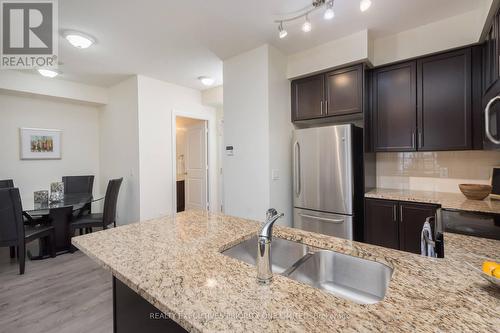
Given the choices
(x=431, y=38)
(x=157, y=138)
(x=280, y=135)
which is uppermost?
(x=431, y=38)

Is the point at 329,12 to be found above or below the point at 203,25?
below

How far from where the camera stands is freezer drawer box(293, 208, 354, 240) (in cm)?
246

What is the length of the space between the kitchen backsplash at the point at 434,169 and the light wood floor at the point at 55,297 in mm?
3210

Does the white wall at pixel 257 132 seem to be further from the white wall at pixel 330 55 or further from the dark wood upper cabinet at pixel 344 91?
the dark wood upper cabinet at pixel 344 91

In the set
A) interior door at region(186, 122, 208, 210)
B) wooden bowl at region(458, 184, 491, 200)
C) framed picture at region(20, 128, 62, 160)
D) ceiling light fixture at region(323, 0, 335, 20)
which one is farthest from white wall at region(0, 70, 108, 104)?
wooden bowl at region(458, 184, 491, 200)

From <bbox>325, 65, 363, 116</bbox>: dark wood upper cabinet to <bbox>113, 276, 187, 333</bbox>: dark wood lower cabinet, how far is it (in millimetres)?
2529

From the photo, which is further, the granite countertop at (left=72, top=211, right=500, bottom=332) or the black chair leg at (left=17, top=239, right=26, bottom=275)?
the black chair leg at (left=17, top=239, right=26, bottom=275)

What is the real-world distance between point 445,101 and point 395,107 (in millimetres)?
422

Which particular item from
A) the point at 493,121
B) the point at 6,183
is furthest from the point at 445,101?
the point at 6,183

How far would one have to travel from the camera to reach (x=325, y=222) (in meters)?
2.60

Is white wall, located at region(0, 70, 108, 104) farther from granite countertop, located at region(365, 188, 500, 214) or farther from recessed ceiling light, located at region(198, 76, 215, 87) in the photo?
granite countertop, located at region(365, 188, 500, 214)

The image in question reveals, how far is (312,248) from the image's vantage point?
123 centimetres

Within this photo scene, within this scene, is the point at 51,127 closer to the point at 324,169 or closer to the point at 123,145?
the point at 123,145

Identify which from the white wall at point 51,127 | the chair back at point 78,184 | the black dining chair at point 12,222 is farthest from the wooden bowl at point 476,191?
the white wall at point 51,127
